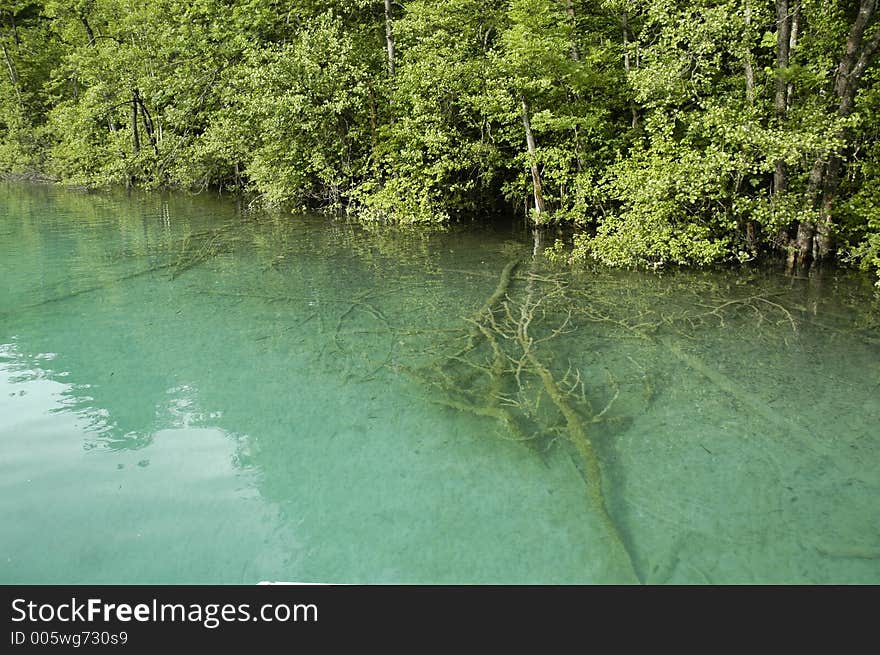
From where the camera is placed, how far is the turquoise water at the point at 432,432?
3541 mm

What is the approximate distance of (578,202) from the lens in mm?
11766

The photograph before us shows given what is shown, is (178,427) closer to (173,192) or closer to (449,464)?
(449,464)

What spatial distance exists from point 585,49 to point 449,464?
32.3ft

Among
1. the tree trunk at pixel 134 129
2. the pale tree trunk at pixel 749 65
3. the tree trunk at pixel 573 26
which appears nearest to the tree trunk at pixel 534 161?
the tree trunk at pixel 573 26

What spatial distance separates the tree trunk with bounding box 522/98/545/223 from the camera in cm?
1227

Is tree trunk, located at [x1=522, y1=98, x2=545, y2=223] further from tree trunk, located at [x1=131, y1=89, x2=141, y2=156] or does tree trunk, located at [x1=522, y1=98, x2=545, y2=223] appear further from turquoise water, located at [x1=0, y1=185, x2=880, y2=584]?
tree trunk, located at [x1=131, y1=89, x2=141, y2=156]

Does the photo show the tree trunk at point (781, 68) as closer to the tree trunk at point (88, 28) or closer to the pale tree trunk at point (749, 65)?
the pale tree trunk at point (749, 65)

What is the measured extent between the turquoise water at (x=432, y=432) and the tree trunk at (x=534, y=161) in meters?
3.89

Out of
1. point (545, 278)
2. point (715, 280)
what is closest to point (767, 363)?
point (715, 280)

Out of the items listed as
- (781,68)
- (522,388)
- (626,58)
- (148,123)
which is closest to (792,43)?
(781,68)

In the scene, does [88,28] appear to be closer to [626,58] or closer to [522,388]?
[626,58]

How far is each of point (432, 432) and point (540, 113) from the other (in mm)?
8236
